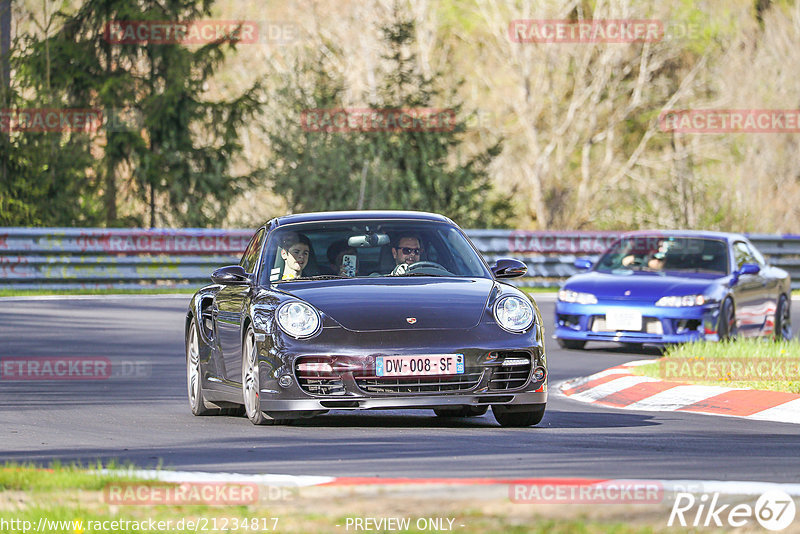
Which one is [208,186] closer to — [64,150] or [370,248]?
[64,150]

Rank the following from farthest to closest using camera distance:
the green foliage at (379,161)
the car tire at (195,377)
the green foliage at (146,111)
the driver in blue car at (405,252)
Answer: the green foliage at (379,161) → the green foliage at (146,111) → the car tire at (195,377) → the driver in blue car at (405,252)

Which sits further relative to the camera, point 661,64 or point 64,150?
point 661,64

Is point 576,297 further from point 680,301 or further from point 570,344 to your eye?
point 680,301

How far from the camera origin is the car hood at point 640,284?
17578mm

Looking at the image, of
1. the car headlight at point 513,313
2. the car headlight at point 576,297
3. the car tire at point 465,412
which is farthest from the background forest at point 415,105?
the car headlight at point 513,313

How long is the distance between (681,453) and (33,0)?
27.2 meters

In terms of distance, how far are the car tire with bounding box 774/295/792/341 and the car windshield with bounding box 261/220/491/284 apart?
357 inches

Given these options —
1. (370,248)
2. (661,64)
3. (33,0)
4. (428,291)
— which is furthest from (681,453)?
(661,64)

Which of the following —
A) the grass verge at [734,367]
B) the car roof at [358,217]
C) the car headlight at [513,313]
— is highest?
the car roof at [358,217]

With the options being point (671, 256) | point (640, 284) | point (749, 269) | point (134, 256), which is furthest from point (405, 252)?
point (134, 256)

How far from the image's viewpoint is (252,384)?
1059 centimetres

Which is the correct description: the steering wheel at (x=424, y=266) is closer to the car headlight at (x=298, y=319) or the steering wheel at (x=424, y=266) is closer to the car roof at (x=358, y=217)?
the car roof at (x=358, y=217)

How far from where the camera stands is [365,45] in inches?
1863

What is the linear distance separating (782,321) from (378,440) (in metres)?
11.6
